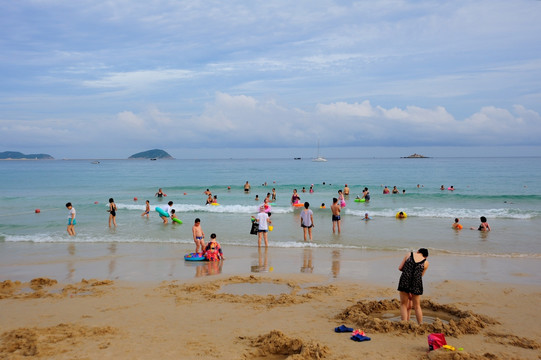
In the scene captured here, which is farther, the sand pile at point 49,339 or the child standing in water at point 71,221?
the child standing in water at point 71,221

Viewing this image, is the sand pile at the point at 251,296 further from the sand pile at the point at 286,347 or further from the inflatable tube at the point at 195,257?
the inflatable tube at the point at 195,257

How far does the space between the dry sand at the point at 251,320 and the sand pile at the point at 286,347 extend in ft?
0.05

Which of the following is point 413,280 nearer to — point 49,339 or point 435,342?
point 435,342

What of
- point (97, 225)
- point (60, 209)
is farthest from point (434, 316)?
point (60, 209)

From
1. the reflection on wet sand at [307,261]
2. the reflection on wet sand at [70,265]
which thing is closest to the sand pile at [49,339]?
the reflection on wet sand at [70,265]

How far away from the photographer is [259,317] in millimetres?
8086

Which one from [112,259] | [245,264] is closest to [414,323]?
[245,264]

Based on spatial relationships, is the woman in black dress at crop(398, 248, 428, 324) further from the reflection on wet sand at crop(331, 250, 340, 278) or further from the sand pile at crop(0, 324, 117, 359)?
the sand pile at crop(0, 324, 117, 359)

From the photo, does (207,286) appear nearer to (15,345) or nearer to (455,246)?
(15,345)

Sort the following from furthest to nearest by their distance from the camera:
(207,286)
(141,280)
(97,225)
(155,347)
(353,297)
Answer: (97,225) → (141,280) → (207,286) → (353,297) → (155,347)

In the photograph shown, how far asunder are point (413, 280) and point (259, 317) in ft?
10.1

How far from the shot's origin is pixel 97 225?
72.0ft

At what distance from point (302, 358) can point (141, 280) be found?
6.75m

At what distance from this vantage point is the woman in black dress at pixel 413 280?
722cm
